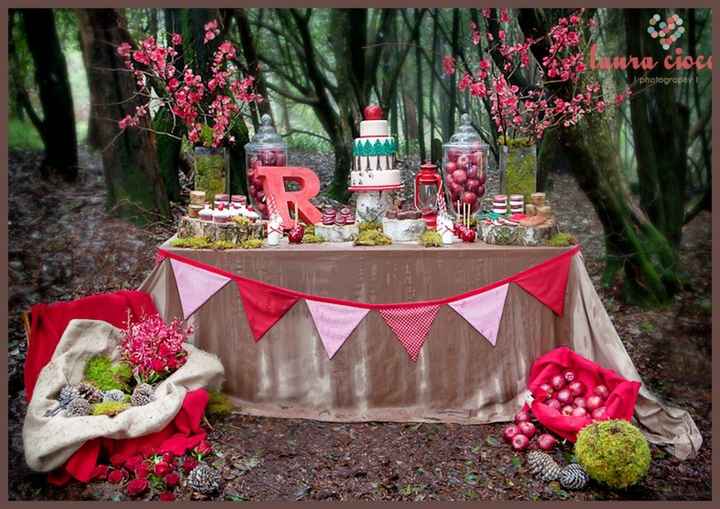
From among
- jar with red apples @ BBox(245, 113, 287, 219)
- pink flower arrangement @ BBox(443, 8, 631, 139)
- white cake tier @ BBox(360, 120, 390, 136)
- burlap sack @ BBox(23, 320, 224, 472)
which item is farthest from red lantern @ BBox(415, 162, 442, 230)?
burlap sack @ BBox(23, 320, 224, 472)

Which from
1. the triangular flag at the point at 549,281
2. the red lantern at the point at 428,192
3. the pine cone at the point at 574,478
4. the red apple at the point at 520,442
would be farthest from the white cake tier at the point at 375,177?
the pine cone at the point at 574,478

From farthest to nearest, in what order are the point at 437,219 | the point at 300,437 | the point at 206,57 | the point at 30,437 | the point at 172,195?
1. the point at 172,195
2. the point at 206,57
3. the point at 437,219
4. the point at 300,437
5. the point at 30,437

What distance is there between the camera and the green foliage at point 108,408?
3.26 meters

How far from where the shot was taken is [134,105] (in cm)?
492

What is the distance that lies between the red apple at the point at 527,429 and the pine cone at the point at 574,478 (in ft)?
1.08

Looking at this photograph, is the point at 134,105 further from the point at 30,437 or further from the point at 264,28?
the point at 30,437

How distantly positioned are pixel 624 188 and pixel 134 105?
3611 millimetres

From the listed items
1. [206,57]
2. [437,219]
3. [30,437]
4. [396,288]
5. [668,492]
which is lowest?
[668,492]

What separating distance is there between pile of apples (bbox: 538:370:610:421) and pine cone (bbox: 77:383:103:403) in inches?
85.9

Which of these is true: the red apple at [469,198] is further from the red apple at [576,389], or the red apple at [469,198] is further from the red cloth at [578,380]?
the red apple at [576,389]

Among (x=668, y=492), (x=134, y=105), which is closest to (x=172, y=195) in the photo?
(x=134, y=105)

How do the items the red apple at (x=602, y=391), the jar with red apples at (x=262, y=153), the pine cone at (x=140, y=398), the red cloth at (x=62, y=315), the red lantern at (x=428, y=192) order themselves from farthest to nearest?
the jar with red apples at (x=262, y=153), the red lantern at (x=428, y=192), the red cloth at (x=62, y=315), the red apple at (x=602, y=391), the pine cone at (x=140, y=398)

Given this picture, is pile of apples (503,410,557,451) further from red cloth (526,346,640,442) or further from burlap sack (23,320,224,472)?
burlap sack (23,320,224,472)

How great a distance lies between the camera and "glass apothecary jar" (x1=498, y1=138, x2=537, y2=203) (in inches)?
153
